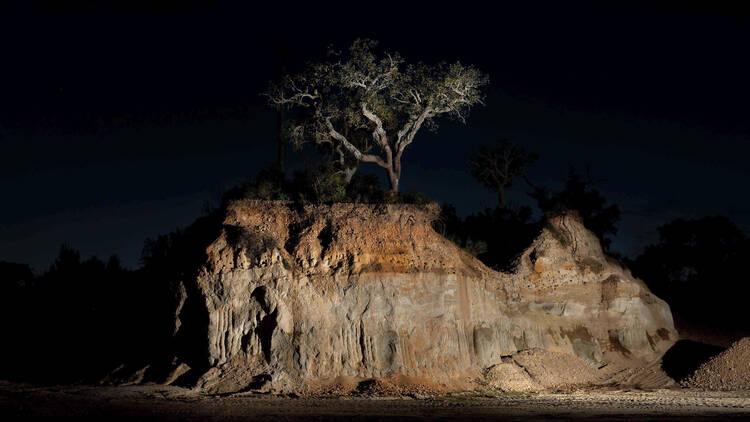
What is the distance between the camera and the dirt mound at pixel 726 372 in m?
35.4

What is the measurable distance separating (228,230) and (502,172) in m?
19.2

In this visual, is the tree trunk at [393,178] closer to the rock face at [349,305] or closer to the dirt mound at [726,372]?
the rock face at [349,305]

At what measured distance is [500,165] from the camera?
45688mm

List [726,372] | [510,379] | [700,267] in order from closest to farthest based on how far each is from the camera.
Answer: [510,379] → [726,372] → [700,267]

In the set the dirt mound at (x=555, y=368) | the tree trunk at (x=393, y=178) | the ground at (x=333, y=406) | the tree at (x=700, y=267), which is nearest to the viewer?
the ground at (x=333, y=406)

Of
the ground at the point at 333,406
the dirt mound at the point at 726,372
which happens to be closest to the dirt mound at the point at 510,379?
the ground at the point at 333,406

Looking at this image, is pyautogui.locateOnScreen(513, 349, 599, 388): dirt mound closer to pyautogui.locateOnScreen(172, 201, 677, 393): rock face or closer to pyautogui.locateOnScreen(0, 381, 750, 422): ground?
pyautogui.locateOnScreen(172, 201, 677, 393): rock face

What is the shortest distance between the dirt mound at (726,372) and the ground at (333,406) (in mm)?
4529

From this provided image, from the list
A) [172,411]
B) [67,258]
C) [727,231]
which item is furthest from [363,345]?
[727,231]

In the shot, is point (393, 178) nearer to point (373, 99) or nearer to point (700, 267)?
point (373, 99)

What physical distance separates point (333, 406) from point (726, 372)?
1970cm

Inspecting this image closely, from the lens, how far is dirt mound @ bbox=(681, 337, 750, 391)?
35.4 m

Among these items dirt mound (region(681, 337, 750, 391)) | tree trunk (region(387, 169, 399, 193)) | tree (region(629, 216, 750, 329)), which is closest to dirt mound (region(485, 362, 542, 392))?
dirt mound (region(681, 337, 750, 391))

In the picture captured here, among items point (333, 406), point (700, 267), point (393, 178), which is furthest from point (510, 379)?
point (700, 267)
